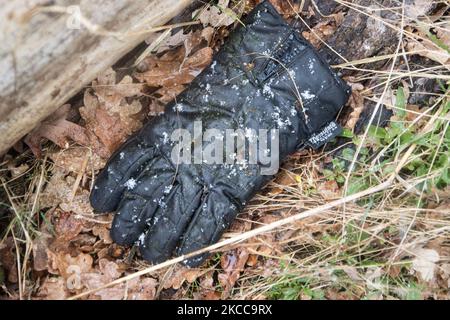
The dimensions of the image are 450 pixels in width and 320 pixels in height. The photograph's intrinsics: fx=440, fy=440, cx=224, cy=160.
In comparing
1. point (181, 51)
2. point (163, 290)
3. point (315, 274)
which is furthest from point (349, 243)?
point (181, 51)

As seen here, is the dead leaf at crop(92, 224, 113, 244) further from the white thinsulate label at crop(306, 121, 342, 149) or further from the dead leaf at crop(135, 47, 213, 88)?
the white thinsulate label at crop(306, 121, 342, 149)

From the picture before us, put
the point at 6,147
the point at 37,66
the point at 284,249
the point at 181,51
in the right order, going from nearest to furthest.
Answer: the point at 37,66
the point at 6,147
the point at 284,249
the point at 181,51

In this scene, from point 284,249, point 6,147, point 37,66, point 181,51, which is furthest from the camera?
point 181,51

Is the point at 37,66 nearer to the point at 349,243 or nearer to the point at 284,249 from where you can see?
the point at 284,249

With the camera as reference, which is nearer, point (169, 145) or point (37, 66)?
point (37, 66)

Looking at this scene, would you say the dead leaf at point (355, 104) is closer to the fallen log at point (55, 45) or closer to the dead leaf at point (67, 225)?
the fallen log at point (55, 45)

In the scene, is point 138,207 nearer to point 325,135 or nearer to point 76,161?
point 76,161
